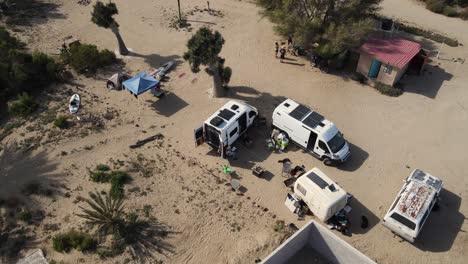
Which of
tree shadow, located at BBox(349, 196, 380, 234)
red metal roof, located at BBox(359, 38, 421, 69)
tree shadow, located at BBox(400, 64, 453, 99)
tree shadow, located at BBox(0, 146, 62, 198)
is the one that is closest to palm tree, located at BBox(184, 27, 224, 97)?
tree shadow, located at BBox(0, 146, 62, 198)

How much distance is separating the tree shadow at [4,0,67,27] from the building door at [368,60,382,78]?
3142 centimetres

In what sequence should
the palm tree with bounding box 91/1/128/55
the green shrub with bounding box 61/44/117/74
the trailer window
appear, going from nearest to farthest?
1. the trailer window
2. the palm tree with bounding box 91/1/128/55
3. the green shrub with bounding box 61/44/117/74

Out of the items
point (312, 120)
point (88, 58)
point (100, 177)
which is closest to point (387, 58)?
point (312, 120)

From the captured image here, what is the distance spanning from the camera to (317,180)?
67.1 feet

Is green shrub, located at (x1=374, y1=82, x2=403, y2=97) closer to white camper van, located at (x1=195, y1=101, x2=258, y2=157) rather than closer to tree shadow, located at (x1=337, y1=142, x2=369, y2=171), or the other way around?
tree shadow, located at (x1=337, y1=142, x2=369, y2=171)

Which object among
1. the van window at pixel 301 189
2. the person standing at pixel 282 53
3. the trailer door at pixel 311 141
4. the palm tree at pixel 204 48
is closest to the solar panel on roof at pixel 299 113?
the trailer door at pixel 311 141

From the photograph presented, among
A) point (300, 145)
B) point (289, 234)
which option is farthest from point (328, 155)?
point (289, 234)

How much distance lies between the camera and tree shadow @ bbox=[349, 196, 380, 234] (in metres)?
20.3

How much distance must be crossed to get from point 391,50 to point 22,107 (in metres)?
29.0

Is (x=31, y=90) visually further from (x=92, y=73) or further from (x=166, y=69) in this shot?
(x=166, y=69)

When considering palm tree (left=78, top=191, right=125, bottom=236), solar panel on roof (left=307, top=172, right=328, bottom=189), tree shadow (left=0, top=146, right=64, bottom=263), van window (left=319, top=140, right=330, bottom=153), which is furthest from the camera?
van window (left=319, top=140, right=330, bottom=153)

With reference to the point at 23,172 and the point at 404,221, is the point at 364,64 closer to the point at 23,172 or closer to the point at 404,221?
the point at 404,221

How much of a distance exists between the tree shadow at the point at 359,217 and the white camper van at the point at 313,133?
9.78 ft

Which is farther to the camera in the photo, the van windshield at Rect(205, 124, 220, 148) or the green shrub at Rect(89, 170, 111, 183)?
the van windshield at Rect(205, 124, 220, 148)
